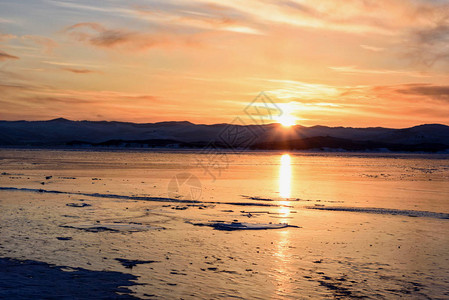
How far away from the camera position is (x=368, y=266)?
1069 centimetres

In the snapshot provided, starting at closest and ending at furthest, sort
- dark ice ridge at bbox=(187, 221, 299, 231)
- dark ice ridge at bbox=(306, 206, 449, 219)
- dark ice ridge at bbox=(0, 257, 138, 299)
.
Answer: dark ice ridge at bbox=(0, 257, 138, 299) → dark ice ridge at bbox=(187, 221, 299, 231) → dark ice ridge at bbox=(306, 206, 449, 219)

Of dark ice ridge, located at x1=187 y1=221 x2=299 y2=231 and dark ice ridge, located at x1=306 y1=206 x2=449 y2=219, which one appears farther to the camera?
dark ice ridge, located at x1=306 y1=206 x2=449 y2=219

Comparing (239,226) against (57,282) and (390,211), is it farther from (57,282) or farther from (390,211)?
(390,211)

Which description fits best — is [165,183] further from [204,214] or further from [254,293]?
[254,293]

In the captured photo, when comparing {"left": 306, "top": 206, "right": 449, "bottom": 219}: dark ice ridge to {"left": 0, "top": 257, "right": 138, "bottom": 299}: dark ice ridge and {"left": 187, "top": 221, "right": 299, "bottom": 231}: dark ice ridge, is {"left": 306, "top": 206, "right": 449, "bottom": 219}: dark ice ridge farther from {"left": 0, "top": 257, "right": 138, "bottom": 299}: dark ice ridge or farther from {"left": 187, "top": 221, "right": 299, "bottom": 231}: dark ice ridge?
{"left": 0, "top": 257, "right": 138, "bottom": 299}: dark ice ridge

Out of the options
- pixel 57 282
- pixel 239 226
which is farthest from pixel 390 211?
pixel 57 282

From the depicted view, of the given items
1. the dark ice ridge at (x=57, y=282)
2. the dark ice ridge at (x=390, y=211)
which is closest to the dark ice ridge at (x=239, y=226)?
the dark ice ridge at (x=390, y=211)

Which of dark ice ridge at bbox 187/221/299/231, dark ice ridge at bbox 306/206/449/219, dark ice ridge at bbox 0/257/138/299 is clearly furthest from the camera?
dark ice ridge at bbox 306/206/449/219

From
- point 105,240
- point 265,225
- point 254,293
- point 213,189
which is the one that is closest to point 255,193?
point 213,189

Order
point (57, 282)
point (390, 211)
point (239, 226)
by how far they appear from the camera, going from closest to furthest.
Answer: point (57, 282) → point (239, 226) → point (390, 211)

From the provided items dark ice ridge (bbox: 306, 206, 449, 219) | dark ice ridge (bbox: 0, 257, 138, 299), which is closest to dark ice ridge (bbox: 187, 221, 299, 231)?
dark ice ridge (bbox: 306, 206, 449, 219)

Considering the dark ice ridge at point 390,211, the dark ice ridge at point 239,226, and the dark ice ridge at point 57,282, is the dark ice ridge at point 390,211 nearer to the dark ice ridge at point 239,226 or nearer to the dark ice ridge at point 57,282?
the dark ice ridge at point 239,226

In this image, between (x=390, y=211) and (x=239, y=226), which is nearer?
(x=239, y=226)

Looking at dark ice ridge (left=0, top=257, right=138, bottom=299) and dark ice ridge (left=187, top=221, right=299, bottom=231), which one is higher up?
dark ice ridge (left=187, top=221, right=299, bottom=231)
